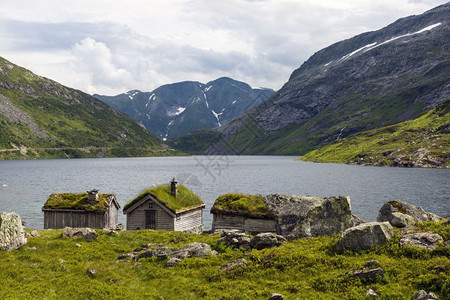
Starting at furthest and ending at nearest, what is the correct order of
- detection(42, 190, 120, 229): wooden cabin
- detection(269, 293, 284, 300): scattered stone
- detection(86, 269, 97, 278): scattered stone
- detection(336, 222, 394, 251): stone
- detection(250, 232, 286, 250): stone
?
detection(42, 190, 120, 229): wooden cabin, detection(250, 232, 286, 250): stone, detection(86, 269, 97, 278): scattered stone, detection(336, 222, 394, 251): stone, detection(269, 293, 284, 300): scattered stone

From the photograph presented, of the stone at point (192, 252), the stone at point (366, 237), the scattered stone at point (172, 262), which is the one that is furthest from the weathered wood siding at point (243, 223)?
the stone at point (366, 237)

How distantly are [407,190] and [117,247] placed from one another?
98.7 m

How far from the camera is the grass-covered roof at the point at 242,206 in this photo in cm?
3741

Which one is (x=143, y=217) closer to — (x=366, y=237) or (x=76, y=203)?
(x=76, y=203)

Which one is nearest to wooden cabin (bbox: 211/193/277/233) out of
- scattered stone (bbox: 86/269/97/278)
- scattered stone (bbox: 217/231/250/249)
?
scattered stone (bbox: 217/231/250/249)

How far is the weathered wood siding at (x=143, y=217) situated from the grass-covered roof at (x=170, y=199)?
3.31 feet

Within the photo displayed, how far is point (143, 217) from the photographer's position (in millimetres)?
44875

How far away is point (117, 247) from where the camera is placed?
29141 millimetres

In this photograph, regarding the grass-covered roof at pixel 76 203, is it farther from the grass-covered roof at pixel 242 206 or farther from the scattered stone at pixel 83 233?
the grass-covered roof at pixel 242 206

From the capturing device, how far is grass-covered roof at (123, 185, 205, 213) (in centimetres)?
4388

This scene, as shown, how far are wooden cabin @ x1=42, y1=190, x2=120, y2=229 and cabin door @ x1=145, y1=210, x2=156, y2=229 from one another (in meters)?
5.48

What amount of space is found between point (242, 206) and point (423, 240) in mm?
21802

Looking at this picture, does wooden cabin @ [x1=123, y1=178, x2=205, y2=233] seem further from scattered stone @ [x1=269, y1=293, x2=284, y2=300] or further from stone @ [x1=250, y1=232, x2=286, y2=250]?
scattered stone @ [x1=269, y1=293, x2=284, y2=300]

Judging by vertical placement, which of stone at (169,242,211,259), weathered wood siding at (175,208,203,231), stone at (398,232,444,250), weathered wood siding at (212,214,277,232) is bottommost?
weathered wood siding at (175,208,203,231)
